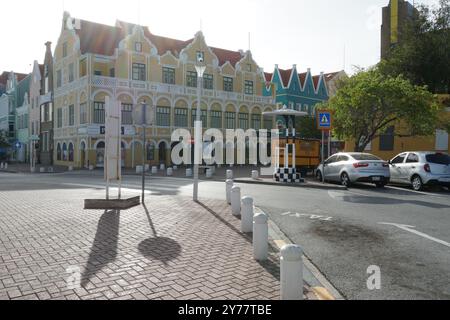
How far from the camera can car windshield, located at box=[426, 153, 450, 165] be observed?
50.2 feet

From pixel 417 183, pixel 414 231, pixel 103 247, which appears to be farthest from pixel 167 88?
pixel 103 247

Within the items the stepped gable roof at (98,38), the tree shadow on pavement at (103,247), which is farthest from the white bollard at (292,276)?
the stepped gable roof at (98,38)

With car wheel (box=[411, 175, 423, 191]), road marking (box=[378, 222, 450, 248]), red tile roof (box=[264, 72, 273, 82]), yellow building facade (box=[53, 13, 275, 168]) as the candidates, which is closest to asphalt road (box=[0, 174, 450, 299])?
road marking (box=[378, 222, 450, 248])

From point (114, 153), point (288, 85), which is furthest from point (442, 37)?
point (114, 153)

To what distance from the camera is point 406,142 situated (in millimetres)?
27062

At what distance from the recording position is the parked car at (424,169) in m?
15.1

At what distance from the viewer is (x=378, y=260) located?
18.9 ft

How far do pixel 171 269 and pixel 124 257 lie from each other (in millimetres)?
958

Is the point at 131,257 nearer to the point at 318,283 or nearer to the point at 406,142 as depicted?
the point at 318,283

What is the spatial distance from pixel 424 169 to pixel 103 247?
43.1 ft

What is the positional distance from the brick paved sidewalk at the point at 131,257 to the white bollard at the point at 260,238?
0.43ft

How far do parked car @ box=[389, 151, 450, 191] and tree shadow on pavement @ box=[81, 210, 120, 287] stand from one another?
11.9 metres

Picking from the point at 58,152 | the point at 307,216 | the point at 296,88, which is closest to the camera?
the point at 307,216

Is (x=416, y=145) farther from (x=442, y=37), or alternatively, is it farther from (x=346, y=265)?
(x=346, y=265)
